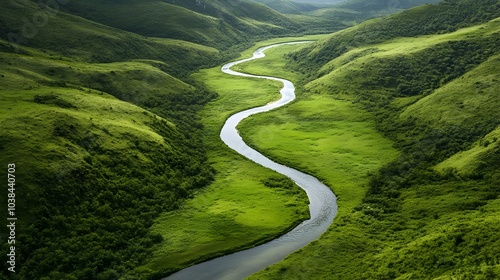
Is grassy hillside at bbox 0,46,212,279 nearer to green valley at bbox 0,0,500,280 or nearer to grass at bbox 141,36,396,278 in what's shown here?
green valley at bbox 0,0,500,280

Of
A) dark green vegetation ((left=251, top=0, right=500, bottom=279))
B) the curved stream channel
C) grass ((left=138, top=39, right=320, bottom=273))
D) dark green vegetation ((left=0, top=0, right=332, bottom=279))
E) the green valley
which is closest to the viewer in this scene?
dark green vegetation ((left=251, top=0, right=500, bottom=279))

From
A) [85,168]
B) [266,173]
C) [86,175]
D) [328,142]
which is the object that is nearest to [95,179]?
[86,175]

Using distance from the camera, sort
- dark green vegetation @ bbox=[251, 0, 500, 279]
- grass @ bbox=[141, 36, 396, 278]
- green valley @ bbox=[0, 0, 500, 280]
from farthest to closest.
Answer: grass @ bbox=[141, 36, 396, 278] → green valley @ bbox=[0, 0, 500, 280] → dark green vegetation @ bbox=[251, 0, 500, 279]

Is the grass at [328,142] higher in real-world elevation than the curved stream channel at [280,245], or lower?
higher

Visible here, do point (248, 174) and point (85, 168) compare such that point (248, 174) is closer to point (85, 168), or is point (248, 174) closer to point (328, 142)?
point (328, 142)

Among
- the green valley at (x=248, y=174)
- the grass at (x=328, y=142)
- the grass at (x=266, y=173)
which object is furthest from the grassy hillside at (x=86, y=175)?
the grass at (x=328, y=142)

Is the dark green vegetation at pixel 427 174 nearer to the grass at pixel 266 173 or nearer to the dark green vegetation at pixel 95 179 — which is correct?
the grass at pixel 266 173

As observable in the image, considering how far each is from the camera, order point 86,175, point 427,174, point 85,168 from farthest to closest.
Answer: point 427,174
point 85,168
point 86,175

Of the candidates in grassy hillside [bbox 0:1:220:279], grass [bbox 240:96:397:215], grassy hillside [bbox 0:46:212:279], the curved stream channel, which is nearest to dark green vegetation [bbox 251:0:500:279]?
the curved stream channel

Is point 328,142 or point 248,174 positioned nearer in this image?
Answer: point 248,174
